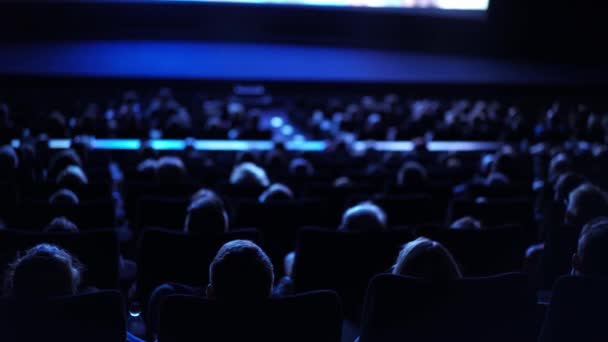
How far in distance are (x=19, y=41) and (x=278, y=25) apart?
5.07 m

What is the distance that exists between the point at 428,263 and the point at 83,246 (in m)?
1.73

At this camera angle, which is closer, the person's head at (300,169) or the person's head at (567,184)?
the person's head at (567,184)

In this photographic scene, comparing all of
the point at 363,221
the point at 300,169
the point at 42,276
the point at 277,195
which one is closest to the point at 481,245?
the point at 363,221

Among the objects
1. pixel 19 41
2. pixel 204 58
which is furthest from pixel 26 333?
pixel 19 41

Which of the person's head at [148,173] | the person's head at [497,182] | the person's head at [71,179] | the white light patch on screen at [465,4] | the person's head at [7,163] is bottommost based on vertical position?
the person's head at [497,182]

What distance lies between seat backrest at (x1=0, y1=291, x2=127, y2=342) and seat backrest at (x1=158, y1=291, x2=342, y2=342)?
0.49ft

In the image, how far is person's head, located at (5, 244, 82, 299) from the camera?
2.14 m

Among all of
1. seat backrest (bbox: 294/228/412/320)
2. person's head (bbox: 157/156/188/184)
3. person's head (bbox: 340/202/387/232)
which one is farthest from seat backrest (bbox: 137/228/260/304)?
person's head (bbox: 157/156/188/184)

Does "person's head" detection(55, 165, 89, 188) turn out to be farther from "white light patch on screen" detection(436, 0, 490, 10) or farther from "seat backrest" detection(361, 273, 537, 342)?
"white light patch on screen" detection(436, 0, 490, 10)

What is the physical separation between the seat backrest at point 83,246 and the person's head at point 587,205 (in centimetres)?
243

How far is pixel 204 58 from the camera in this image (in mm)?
12555

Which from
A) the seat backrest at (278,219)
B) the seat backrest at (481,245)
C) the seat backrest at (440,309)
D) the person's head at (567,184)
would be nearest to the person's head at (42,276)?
the seat backrest at (440,309)

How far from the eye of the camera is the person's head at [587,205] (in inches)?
148

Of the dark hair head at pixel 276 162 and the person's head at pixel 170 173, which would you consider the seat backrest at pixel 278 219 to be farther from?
the dark hair head at pixel 276 162
